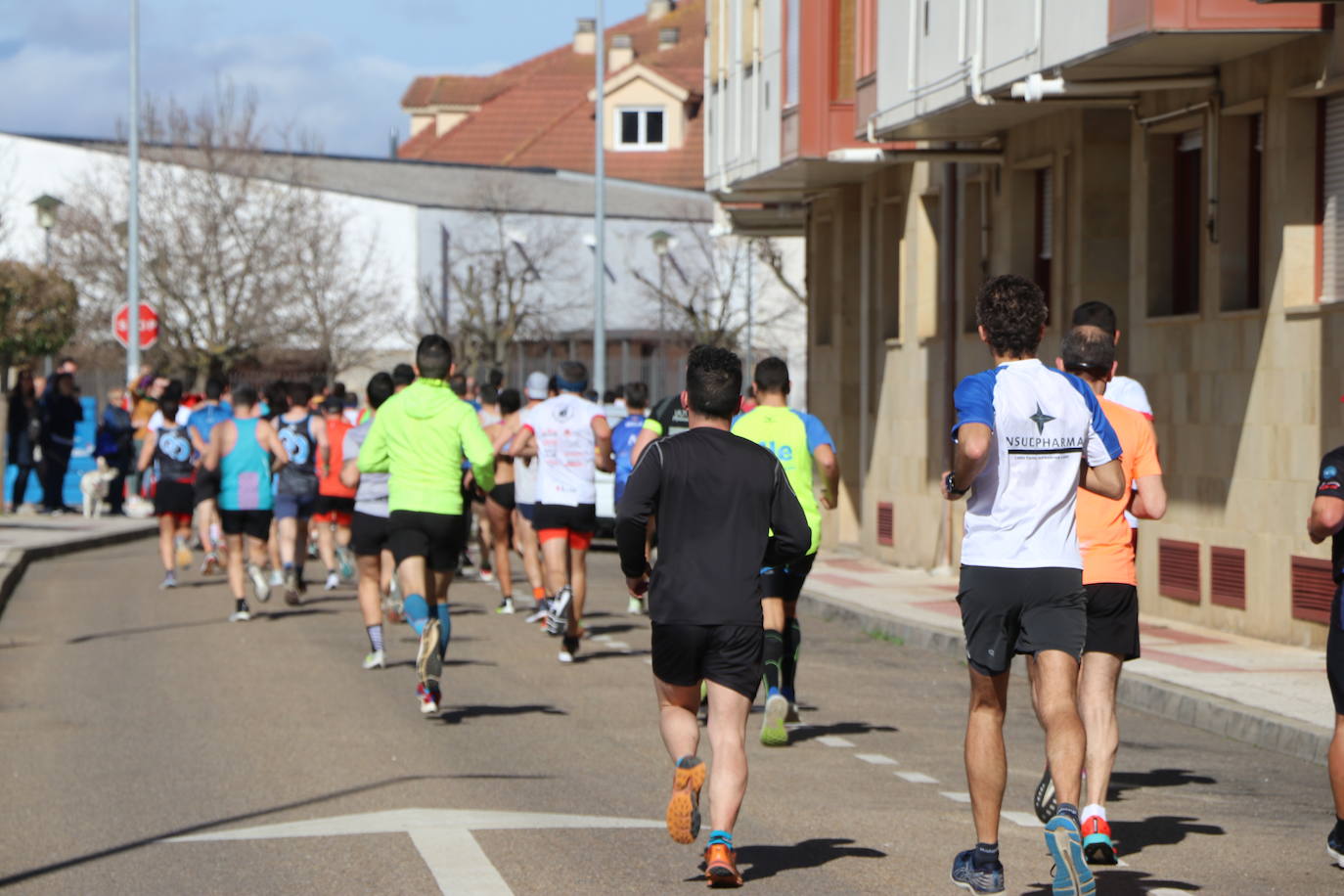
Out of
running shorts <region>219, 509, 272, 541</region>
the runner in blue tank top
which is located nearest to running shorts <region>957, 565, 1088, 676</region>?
the runner in blue tank top

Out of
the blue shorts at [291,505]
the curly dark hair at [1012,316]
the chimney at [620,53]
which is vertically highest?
the chimney at [620,53]

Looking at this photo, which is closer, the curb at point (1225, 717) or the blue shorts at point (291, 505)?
the curb at point (1225, 717)

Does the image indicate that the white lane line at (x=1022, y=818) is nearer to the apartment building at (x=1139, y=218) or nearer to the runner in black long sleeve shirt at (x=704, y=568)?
the runner in black long sleeve shirt at (x=704, y=568)

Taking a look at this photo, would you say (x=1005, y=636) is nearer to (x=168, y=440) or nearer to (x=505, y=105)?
(x=168, y=440)

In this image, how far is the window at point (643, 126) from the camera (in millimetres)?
70500

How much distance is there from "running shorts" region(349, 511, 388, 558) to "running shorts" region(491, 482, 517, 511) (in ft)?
15.5

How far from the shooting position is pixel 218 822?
842cm

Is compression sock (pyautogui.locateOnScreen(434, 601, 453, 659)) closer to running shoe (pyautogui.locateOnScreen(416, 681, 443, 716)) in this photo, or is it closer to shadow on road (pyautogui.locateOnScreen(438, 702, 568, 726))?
running shoe (pyautogui.locateOnScreen(416, 681, 443, 716))

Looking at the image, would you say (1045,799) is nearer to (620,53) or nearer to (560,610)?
(560,610)

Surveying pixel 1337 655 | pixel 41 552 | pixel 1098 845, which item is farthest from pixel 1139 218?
pixel 41 552

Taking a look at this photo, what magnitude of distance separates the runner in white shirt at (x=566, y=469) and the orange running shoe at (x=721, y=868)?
771 cm

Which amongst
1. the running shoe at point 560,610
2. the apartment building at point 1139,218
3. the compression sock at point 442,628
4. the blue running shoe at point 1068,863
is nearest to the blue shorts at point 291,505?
the running shoe at point 560,610

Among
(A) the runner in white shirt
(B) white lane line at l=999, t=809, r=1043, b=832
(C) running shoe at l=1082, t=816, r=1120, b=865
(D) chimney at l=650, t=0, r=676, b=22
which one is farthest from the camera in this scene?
(D) chimney at l=650, t=0, r=676, b=22

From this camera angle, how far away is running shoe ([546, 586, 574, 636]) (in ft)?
47.0
